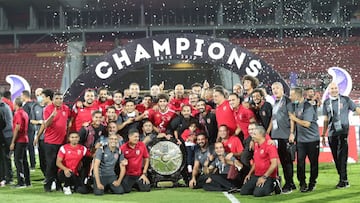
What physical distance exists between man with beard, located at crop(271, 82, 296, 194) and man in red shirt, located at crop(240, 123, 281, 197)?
354mm

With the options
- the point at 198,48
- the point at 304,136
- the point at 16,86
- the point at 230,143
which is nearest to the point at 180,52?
the point at 198,48

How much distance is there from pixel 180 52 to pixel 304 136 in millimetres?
3612

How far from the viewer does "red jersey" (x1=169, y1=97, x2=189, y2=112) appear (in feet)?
34.4

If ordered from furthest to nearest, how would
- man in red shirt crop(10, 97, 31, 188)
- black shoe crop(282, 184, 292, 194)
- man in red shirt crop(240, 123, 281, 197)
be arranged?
man in red shirt crop(10, 97, 31, 188)
black shoe crop(282, 184, 292, 194)
man in red shirt crop(240, 123, 281, 197)

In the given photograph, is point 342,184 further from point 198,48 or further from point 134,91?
point 198,48

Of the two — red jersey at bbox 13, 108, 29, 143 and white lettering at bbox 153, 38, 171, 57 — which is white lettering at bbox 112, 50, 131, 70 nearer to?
white lettering at bbox 153, 38, 171, 57

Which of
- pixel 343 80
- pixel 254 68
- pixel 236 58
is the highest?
pixel 236 58

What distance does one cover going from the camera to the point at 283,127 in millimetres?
8898

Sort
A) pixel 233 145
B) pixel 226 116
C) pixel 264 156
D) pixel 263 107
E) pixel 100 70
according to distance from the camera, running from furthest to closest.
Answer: pixel 100 70 → pixel 226 116 → pixel 233 145 → pixel 263 107 → pixel 264 156

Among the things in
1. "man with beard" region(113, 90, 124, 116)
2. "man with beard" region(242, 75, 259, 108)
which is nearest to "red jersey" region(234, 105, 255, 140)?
"man with beard" region(242, 75, 259, 108)

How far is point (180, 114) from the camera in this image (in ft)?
33.2

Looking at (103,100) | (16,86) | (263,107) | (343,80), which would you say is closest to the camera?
(263,107)

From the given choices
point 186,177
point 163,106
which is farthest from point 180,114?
point 186,177

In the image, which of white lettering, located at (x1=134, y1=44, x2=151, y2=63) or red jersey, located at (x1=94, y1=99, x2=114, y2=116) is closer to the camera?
red jersey, located at (x1=94, y1=99, x2=114, y2=116)
